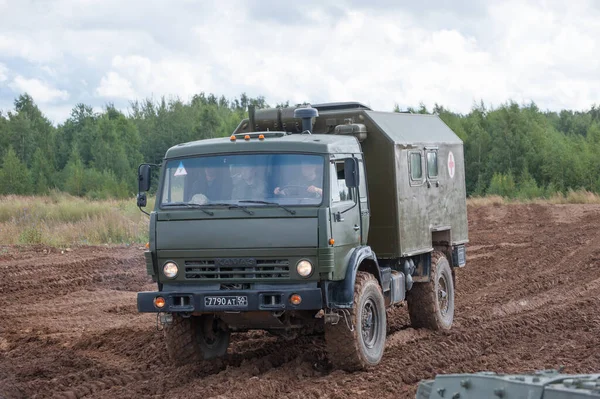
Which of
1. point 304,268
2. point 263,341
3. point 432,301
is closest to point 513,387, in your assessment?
point 304,268

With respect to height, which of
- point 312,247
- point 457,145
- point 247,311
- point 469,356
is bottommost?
point 469,356

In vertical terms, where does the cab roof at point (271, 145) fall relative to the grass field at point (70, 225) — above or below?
above

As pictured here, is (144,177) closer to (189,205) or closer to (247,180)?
(189,205)

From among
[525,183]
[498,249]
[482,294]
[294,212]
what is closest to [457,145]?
[482,294]

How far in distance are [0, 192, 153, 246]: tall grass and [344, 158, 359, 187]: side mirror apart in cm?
1580

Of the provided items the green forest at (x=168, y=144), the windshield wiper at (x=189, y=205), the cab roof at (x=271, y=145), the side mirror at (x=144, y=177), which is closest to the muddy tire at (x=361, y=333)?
the cab roof at (x=271, y=145)

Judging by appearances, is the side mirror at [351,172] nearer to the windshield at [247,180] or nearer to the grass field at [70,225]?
the windshield at [247,180]

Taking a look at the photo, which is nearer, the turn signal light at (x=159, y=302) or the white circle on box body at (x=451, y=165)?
the turn signal light at (x=159, y=302)

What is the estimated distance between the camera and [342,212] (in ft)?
31.7

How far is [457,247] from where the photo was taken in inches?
531

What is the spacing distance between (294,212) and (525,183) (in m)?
44.9

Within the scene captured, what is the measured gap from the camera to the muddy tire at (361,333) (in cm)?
950

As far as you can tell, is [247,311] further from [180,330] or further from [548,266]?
[548,266]

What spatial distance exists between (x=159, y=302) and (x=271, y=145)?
77.9 inches
